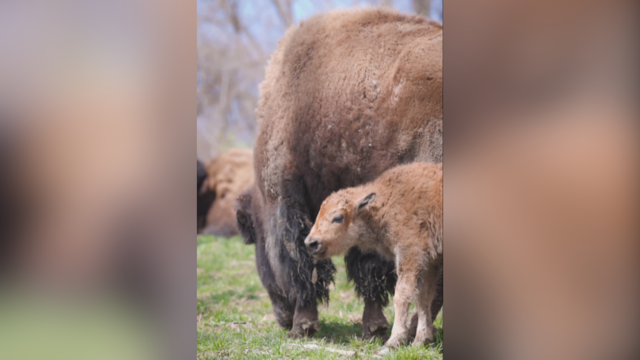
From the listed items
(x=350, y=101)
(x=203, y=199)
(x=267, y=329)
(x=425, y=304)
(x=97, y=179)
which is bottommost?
(x=267, y=329)

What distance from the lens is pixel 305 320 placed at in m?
2.94

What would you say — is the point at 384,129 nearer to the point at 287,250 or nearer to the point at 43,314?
the point at 287,250

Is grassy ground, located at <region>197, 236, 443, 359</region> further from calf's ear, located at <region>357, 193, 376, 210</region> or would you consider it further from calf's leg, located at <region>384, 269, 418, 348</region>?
calf's ear, located at <region>357, 193, 376, 210</region>

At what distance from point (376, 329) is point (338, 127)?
3.92 ft

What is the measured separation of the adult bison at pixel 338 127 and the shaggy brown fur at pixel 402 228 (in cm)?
9

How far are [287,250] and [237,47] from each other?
146cm

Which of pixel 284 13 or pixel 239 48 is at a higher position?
pixel 284 13

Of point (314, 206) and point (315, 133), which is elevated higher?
point (315, 133)

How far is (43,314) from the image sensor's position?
2.58 metres

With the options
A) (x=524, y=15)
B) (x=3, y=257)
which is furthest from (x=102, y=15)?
(x=524, y=15)

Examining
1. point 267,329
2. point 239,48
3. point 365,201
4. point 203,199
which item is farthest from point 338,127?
point 203,199

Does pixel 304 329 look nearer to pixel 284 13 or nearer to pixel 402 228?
pixel 402 228

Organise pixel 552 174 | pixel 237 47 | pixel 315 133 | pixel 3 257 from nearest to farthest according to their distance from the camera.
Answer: pixel 3 257 < pixel 552 174 < pixel 315 133 < pixel 237 47

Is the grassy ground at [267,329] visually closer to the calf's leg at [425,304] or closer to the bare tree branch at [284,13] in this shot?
the calf's leg at [425,304]
